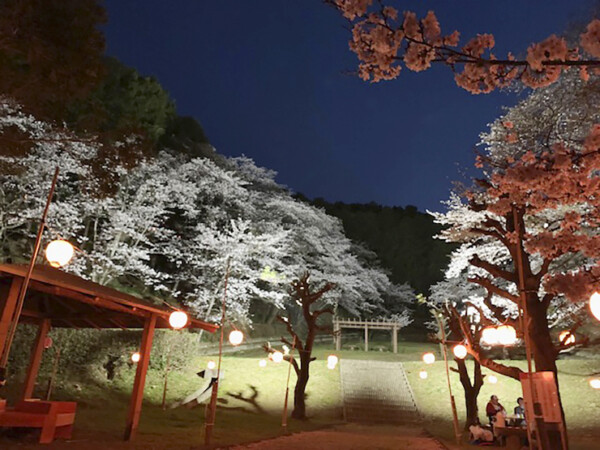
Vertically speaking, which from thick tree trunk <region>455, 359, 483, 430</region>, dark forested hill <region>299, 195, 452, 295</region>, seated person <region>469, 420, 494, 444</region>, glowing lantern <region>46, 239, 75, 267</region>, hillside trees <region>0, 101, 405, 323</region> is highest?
dark forested hill <region>299, 195, 452, 295</region>

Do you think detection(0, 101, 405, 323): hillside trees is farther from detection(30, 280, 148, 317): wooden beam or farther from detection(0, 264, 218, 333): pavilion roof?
detection(30, 280, 148, 317): wooden beam

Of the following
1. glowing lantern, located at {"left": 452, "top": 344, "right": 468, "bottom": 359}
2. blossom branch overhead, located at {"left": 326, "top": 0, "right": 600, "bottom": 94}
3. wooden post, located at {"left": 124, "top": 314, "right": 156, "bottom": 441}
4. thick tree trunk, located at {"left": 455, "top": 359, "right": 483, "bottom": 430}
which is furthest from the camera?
thick tree trunk, located at {"left": 455, "top": 359, "right": 483, "bottom": 430}

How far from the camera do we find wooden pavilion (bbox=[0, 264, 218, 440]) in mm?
6664

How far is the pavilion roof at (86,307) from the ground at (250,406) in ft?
7.74

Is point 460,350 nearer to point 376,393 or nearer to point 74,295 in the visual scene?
point 376,393

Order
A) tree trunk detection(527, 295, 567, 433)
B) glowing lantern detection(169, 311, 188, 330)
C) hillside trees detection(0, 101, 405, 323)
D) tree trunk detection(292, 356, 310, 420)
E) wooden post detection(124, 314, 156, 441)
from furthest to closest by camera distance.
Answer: hillside trees detection(0, 101, 405, 323)
tree trunk detection(292, 356, 310, 420)
glowing lantern detection(169, 311, 188, 330)
tree trunk detection(527, 295, 567, 433)
wooden post detection(124, 314, 156, 441)

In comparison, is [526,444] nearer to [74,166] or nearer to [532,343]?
[532,343]

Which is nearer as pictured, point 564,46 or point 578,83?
point 564,46

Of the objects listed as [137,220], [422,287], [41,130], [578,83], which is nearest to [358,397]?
[137,220]

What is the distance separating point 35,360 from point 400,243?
41.8 metres

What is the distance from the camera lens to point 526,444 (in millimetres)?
9781

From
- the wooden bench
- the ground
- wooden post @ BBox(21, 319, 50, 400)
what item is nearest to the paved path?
the ground

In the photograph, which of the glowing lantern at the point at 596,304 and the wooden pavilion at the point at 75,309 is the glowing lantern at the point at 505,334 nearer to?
the glowing lantern at the point at 596,304

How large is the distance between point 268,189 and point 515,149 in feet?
54.7
